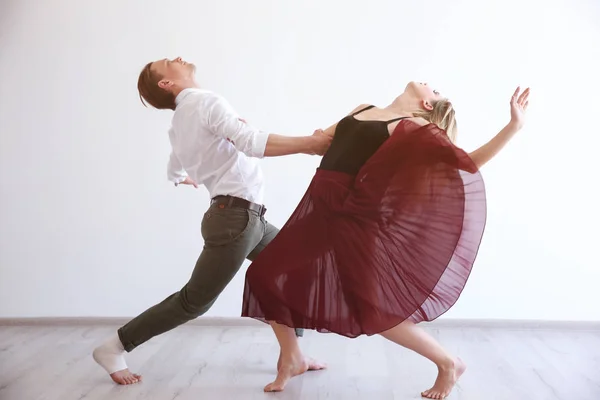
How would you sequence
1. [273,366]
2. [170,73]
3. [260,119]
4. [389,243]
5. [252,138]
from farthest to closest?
[260,119] < [273,366] < [170,73] < [252,138] < [389,243]

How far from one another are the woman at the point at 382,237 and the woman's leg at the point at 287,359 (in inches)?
Answer: 7.2

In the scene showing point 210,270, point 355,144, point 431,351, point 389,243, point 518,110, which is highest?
point 518,110

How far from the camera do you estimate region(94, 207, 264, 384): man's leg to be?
2.77 metres

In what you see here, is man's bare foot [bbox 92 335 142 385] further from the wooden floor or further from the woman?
the woman

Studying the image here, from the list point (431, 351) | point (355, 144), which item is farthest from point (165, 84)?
point (431, 351)

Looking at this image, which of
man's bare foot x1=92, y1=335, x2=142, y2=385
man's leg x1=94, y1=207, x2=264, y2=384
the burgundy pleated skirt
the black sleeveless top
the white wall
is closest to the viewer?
the burgundy pleated skirt

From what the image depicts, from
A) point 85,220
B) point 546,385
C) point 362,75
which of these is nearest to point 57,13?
point 85,220

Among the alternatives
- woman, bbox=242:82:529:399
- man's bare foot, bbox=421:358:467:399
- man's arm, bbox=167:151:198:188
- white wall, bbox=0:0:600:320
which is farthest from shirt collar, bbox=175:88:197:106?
man's bare foot, bbox=421:358:467:399

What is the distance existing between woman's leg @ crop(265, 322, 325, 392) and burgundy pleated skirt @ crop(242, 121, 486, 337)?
0.69 ft

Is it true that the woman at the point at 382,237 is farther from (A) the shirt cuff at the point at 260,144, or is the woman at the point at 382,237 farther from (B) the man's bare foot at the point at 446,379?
(A) the shirt cuff at the point at 260,144

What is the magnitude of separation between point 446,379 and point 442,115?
0.92m

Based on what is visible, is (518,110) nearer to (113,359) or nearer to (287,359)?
(287,359)

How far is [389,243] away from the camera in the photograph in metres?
2.54

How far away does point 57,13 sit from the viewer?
13.1 ft
